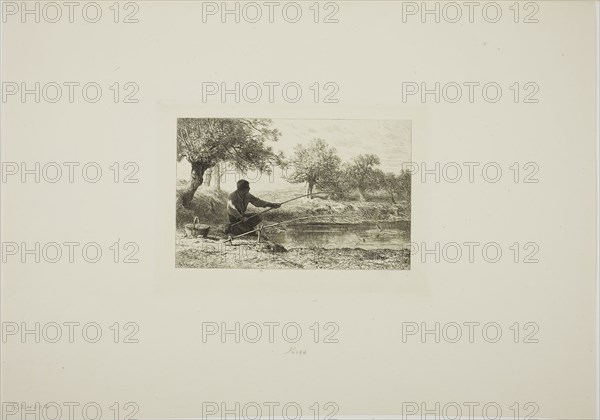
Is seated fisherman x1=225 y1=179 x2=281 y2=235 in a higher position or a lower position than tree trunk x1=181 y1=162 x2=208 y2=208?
lower

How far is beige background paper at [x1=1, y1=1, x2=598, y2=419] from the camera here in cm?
247

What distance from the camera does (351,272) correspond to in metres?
2.48

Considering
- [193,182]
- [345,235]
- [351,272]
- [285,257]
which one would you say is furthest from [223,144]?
[351,272]

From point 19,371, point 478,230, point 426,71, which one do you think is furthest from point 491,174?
point 19,371

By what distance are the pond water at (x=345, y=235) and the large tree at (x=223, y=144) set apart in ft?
1.07

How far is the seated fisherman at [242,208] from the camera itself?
2.46 metres

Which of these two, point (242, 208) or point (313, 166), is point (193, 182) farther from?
point (313, 166)

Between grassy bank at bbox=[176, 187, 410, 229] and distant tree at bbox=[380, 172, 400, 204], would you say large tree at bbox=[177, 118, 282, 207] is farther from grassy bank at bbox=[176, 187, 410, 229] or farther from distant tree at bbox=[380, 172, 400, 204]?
distant tree at bbox=[380, 172, 400, 204]

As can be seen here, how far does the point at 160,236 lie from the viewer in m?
2.49

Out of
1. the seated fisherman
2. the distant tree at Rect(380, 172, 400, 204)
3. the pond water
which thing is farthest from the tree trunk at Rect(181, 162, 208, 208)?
the distant tree at Rect(380, 172, 400, 204)

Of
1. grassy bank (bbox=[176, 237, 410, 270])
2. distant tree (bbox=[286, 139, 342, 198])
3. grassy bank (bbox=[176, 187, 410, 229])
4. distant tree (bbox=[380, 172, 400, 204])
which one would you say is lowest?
grassy bank (bbox=[176, 237, 410, 270])

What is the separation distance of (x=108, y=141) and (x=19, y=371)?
3.94ft

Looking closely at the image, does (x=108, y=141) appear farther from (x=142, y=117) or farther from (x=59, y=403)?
(x=59, y=403)

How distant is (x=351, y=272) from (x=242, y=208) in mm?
605
